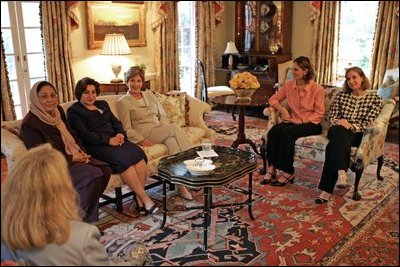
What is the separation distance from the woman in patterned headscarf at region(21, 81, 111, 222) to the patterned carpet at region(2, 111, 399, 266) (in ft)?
0.90

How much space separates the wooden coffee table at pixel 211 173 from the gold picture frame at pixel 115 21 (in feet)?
8.14

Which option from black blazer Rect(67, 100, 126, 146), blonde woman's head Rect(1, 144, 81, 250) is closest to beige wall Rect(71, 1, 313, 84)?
black blazer Rect(67, 100, 126, 146)

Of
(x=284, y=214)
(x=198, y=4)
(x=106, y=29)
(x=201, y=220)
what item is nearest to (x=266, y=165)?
(x=284, y=214)

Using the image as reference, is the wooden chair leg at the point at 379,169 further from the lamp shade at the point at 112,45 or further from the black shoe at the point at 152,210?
the lamp shade at the point at 112,45

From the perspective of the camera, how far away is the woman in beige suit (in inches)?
125

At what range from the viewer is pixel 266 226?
2.70 metres

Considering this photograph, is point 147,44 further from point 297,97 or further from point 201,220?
point 201,220

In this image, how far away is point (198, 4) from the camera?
605 centimetres

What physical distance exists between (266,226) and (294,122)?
1.11m

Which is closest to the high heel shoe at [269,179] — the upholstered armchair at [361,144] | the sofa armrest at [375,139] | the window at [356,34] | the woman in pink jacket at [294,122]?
the woman in pink jacket at [294,122]

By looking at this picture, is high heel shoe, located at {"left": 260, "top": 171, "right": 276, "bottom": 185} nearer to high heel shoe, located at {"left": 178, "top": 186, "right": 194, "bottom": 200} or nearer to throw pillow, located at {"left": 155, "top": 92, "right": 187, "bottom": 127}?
high heel shoe, located at {"left": 178, "top": 186, "right": 194, "bottom": 200}

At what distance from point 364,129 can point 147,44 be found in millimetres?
3263

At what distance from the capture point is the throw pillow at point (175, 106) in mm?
3549

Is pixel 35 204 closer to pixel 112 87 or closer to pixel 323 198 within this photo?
pixel 323 198
